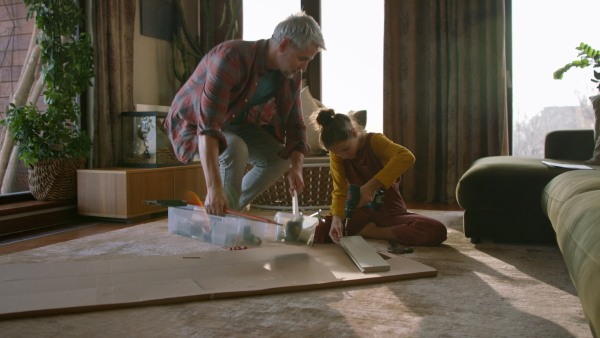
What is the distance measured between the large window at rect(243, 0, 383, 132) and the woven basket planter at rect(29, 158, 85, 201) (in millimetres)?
2000

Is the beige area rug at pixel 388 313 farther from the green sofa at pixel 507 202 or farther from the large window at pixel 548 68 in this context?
the large window at pixel 548 68

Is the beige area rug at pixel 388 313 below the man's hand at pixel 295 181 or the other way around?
below

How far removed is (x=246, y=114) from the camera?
2066 mm

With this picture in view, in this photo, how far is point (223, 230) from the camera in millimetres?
1868

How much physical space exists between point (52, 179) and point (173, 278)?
5.66ft

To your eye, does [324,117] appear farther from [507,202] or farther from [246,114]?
[507,202]

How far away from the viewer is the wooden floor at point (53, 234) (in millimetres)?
2223

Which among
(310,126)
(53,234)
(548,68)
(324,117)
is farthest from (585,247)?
(548,68)

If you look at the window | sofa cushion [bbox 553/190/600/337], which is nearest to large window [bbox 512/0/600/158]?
the window

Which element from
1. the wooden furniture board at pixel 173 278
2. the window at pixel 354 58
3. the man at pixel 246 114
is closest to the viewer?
the wooden furniture board at pixel 173 278

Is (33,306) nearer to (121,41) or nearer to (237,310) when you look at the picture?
(237,310)

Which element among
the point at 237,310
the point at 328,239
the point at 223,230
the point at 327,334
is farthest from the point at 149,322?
the point at 328,239

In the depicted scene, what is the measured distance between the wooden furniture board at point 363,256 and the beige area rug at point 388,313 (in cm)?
8

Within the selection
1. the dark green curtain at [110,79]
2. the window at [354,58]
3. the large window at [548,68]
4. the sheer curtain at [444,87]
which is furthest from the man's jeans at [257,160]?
the large window at [548,68]
